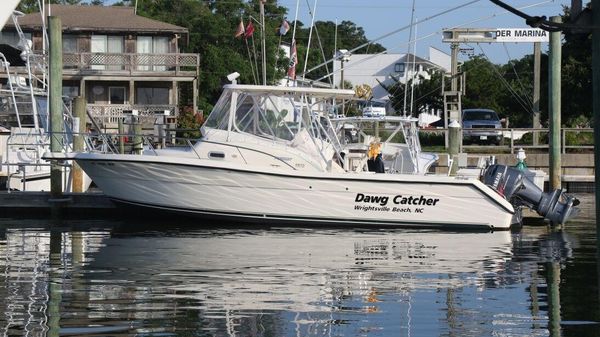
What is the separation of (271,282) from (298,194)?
7110mm

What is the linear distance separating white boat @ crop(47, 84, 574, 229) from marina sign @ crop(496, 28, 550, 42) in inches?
587

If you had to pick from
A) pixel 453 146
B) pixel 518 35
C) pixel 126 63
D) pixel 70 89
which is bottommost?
pixel 453 146

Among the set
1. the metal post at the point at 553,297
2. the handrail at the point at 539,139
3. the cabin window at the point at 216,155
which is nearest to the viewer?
the metal post at the point at 553,297

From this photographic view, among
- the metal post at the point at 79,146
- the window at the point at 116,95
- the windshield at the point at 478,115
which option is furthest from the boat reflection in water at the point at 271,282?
the window at the point at 116,95

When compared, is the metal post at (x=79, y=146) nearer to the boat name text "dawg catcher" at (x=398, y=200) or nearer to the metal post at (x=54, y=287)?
the metal post at (x=54, y=287)

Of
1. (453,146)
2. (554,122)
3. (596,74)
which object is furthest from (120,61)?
(596,74)

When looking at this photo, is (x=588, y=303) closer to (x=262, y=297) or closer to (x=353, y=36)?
(x=262, y=297)

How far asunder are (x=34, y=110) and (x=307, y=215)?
371 inches

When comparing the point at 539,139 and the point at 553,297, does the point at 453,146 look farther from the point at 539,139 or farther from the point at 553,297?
the point at 539,139

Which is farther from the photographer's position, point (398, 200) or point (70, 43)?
point (70, 43)

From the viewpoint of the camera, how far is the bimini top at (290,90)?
2169 cm

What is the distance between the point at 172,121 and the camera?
48688 millimetres

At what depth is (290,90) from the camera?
21.8 m

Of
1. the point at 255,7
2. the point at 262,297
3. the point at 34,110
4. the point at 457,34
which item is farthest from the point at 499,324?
the point at 255,7
